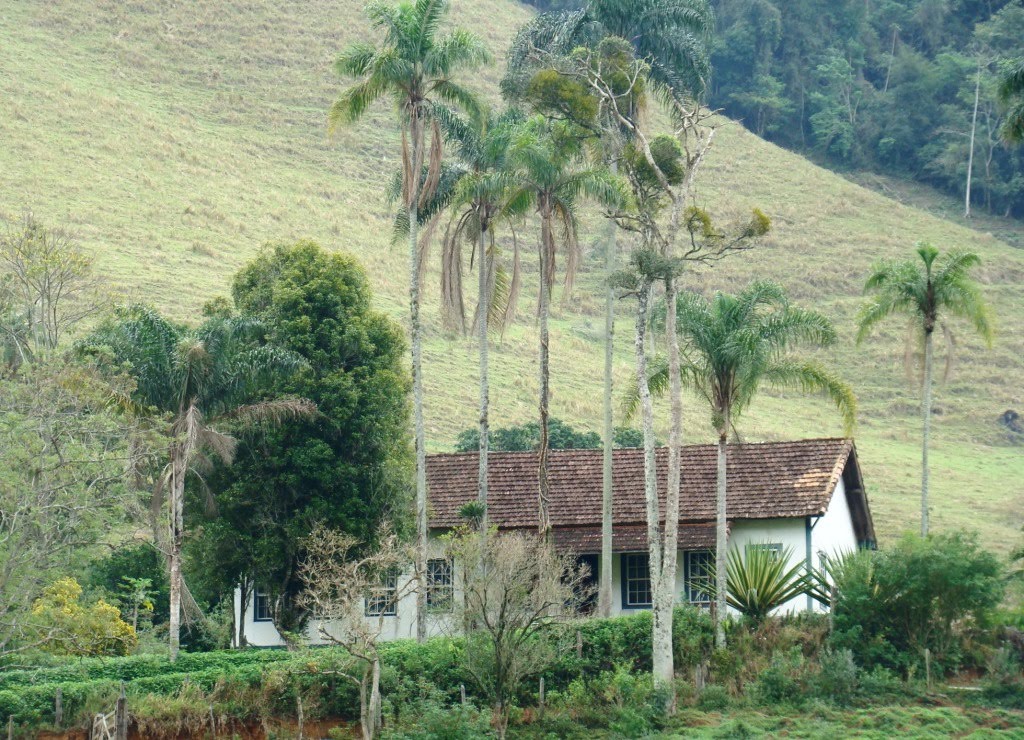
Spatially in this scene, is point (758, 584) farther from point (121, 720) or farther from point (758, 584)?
point (121, 720)

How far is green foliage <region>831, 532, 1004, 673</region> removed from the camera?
3036 cm

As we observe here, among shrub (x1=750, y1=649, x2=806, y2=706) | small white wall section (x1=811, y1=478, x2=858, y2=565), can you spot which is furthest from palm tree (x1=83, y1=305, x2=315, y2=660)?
small white wall section (x1=811, y1=478, x2=858, y2=565)

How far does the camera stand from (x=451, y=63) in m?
35.4

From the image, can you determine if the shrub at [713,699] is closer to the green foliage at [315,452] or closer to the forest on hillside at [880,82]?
the green foliage at [315,452]

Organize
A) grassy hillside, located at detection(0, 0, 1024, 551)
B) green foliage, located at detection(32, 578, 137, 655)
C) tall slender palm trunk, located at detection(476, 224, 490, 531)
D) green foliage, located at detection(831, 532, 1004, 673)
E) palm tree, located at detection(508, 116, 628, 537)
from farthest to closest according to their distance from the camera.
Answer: grassy hillside, located at detection(0, 0, 1024, 551) < tall slender palm trunk, located at detection(476, 224, 490, 531) < palm tree, located at detection(508, 116, 628, 537) < green foliage, located at detection(32, 578, 137, 655) < green foliage, located at detection(831, 532, 1004, 673)

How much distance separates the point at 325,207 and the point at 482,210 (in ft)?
199

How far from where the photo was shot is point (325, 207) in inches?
3812

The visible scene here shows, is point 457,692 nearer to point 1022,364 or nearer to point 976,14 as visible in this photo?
point 1022,364

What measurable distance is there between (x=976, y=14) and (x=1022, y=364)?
64.1 metres

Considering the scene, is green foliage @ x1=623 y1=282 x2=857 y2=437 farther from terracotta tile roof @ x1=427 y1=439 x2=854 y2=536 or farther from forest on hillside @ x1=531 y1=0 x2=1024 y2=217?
forest on hillside @ x1=531 y1=0 x2=1024 y2=217

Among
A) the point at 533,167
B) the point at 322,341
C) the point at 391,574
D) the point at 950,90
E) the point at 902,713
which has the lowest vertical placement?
the point at 902,713

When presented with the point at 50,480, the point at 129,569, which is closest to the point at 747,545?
the point at 50,480

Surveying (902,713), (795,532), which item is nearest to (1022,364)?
(795,532)

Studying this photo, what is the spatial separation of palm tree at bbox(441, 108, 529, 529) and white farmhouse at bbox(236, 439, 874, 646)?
7.64ft
